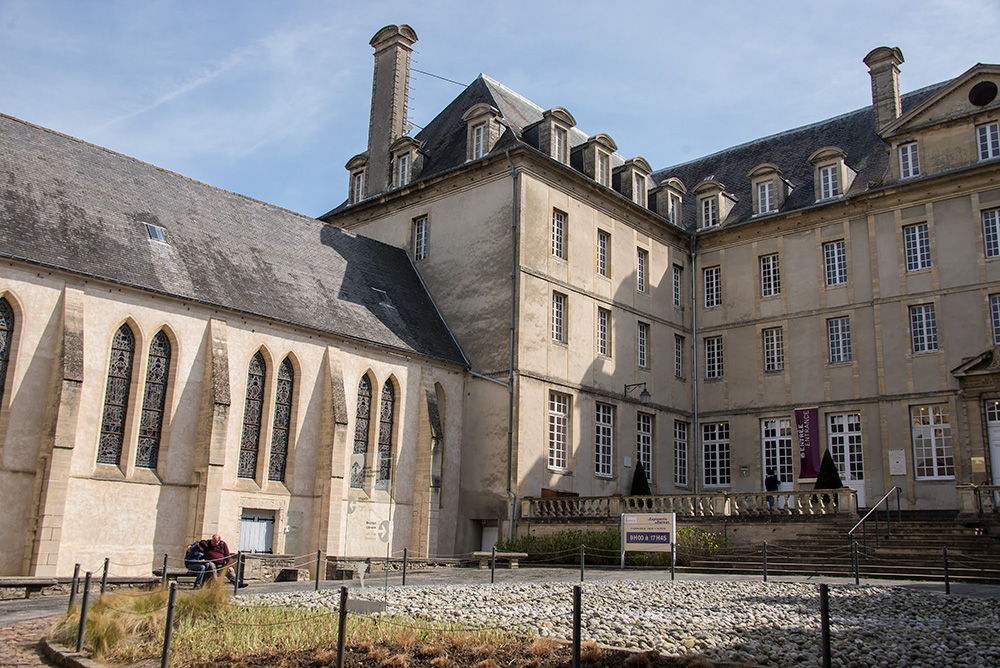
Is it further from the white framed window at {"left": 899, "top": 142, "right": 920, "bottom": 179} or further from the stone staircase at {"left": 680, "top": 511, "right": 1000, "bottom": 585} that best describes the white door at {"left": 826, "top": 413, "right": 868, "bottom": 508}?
the white framed window at {"left": 899, "top": 142, "right": 920, "bottom": 179}

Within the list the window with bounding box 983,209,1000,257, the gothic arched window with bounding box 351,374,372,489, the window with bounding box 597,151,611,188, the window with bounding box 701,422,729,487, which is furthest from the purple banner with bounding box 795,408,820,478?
the gothic arched window with bounding box 351,374,372,489

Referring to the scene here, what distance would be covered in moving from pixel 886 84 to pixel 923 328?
8916mm

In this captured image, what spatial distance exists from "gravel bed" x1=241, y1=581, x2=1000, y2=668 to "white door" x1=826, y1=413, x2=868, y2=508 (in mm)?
12767

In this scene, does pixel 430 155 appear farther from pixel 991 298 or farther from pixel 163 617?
pixel 163 617

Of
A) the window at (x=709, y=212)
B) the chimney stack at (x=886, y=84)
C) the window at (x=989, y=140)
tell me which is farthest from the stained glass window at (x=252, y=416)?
the chimney stack at (x=886, y=84)

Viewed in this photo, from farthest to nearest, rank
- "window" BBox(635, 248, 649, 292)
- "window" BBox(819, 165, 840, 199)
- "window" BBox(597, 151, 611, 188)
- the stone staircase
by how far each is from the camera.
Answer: "window" BBox(635, 248, 649, 292) < "window" BBox(819, 165, 840, 199) < "window" BBox(597, 151, 611, 188) < the stone staircase

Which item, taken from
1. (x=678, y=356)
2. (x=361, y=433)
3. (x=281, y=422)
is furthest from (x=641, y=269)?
(x=281, y=422)

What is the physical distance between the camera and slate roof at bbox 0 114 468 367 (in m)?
20.0

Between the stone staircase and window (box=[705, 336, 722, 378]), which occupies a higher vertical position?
window (box=[705, 336, 722, 378])

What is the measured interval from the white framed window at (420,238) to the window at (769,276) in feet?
36.5

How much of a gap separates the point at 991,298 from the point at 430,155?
17396mm

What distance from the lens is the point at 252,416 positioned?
71.7 feet

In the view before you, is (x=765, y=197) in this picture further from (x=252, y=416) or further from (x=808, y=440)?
(x=252, y=416)

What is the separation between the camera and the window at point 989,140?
1045 inches
